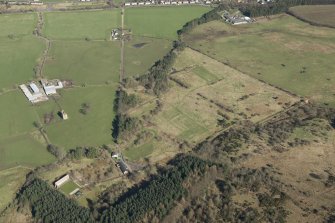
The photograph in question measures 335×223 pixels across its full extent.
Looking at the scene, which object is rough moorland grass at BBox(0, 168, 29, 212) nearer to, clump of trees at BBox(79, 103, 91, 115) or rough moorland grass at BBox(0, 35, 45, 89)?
clump of trees at BBox(79, 103, 91, 115)

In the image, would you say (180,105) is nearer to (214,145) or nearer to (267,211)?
(214,145)

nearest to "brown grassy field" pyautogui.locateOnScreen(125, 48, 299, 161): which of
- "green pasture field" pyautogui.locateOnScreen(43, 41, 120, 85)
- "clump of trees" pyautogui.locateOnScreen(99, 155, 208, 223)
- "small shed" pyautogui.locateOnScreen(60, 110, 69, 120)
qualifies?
"clump of trees" pyautogui.locateOnScreen(99, 155, 208, 223)

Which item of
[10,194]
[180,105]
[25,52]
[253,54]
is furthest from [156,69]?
[10,194]

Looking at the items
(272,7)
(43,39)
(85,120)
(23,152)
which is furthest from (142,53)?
(272,7)

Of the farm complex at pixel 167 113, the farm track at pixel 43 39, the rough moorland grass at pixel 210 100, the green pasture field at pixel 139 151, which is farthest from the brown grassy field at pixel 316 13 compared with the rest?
the green pasture field at pixel 139 151

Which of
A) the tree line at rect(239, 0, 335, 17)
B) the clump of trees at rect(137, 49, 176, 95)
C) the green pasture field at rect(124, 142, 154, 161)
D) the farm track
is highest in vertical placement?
the tree line at rect(239, 0, 335, 17)

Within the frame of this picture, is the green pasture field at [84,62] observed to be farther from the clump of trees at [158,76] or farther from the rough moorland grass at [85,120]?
the clump of trees at [158,76]
